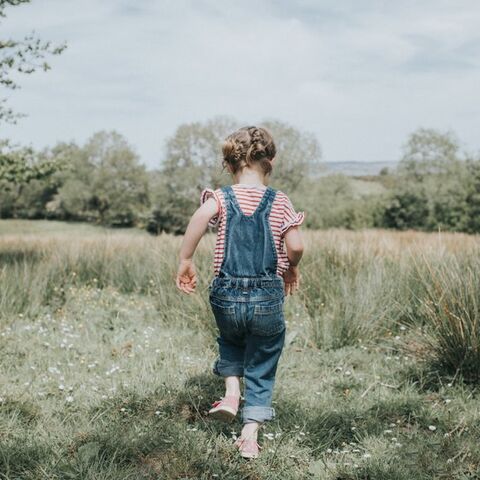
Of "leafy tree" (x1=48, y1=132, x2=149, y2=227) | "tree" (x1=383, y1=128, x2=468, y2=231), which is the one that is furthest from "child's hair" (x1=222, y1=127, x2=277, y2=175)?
"leafy tree" (x1=48, y1=132, x2=149, y2=227)

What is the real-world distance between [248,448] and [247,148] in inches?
58.6

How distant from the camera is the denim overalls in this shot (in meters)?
2.97

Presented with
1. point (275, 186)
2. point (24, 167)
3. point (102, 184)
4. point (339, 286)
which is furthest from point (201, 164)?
point (339, 286)

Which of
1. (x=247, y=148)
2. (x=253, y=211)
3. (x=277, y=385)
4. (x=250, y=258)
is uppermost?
(x=247, y=148)

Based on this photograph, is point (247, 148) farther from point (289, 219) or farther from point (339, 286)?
point (339, 286)

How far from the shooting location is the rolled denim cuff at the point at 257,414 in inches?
117

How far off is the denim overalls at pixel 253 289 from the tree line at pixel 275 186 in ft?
85.6

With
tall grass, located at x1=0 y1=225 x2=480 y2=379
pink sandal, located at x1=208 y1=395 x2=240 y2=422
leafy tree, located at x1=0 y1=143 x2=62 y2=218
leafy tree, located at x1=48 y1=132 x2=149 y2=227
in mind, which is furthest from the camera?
leafy tree, located at x1=48 y1=132 x2=149 y2=227

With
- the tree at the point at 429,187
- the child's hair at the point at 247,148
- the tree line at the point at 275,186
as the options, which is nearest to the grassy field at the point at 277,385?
the child's hair at the point at 247,148

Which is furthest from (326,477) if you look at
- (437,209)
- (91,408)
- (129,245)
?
(437,209)

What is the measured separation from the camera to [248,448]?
287 centimetres

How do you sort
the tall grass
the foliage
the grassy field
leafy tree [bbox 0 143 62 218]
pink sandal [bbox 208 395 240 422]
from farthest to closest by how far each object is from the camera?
the foliage < leafy tree [bbox 0 143 62 218] < the tall grass < pink sandal [bbox 208 395 240 422] < the grassy field

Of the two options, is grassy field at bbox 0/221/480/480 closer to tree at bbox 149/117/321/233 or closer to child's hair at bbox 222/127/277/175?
child's hair at bbox 222/127/277/175

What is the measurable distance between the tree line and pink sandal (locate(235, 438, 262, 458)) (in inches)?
1036
